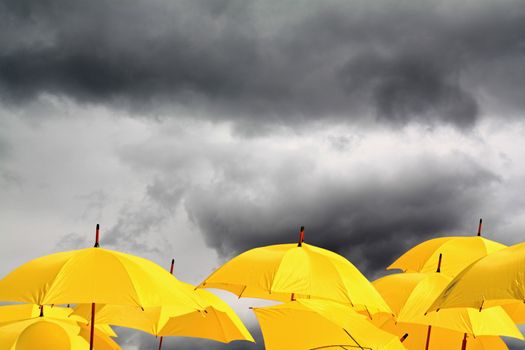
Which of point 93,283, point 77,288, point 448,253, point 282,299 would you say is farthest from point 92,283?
point 448,253

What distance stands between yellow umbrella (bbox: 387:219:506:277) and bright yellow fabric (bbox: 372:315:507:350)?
1.35 m

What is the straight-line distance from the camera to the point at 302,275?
42.0 feet

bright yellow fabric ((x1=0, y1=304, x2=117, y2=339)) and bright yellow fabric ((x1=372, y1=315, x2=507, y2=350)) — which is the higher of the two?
bright yellow fabric ((x1=0, y1=304, x2=117, y2=339))

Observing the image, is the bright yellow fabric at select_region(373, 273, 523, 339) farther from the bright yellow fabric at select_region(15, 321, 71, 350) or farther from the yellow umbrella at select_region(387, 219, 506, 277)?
the bright yellow fabric at select_region(15, 321, 71, 350)

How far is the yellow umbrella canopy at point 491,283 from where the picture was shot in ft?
27.8

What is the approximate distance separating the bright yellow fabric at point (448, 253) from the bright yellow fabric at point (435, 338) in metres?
1.35

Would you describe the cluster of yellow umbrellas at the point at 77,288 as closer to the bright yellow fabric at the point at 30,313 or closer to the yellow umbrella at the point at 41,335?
the yellow umbrella at the point at 41,335

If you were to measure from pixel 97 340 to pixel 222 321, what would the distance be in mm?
2821

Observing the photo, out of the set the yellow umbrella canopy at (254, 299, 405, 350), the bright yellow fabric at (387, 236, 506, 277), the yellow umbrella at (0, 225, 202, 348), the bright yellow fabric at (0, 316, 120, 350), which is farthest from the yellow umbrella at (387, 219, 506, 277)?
the bright yellow fabric at (0, 316, 120, 350)

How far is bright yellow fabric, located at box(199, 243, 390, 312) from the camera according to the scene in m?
12.6

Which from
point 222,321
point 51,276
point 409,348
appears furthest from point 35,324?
point 409,348

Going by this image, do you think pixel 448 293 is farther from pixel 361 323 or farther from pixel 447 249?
pixel 447 249

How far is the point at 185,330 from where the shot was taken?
1497 centimetres

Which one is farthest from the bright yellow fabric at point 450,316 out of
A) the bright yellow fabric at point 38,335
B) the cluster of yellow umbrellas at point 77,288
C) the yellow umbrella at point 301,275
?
the bright yellow fabric at point 38,335
